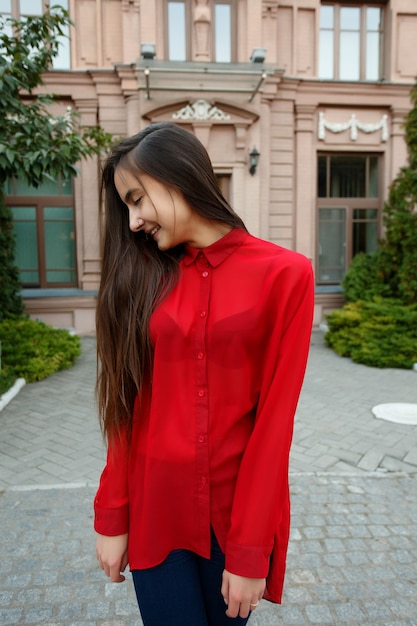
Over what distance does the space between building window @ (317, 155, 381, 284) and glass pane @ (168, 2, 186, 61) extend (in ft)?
13.6

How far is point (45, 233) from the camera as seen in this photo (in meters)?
11.1

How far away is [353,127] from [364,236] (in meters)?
2.66

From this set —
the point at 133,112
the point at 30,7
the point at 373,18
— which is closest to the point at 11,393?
the point at 133,112

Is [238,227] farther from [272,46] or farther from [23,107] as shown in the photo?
[272,46]

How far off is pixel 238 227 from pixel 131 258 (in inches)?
13.8

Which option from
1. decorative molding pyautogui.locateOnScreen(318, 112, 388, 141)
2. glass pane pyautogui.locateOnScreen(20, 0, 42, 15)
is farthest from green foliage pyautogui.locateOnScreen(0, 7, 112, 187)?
decorative molding pyautogui.locateOnScreen(318, 112, 388, 141)

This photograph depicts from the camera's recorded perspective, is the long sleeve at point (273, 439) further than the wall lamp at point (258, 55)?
No

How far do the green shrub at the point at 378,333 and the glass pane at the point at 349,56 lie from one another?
595cm

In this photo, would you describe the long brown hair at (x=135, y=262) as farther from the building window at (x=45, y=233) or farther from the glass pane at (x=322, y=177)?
the glass pane at (x=322, y=177)

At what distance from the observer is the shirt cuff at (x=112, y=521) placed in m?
1.37

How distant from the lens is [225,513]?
130 centimetres

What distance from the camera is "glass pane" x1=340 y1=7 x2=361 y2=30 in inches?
444

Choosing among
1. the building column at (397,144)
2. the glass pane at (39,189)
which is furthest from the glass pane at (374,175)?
the glass pane at (39,189)

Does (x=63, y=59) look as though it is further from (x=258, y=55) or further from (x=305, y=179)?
(x=305, y=179)
